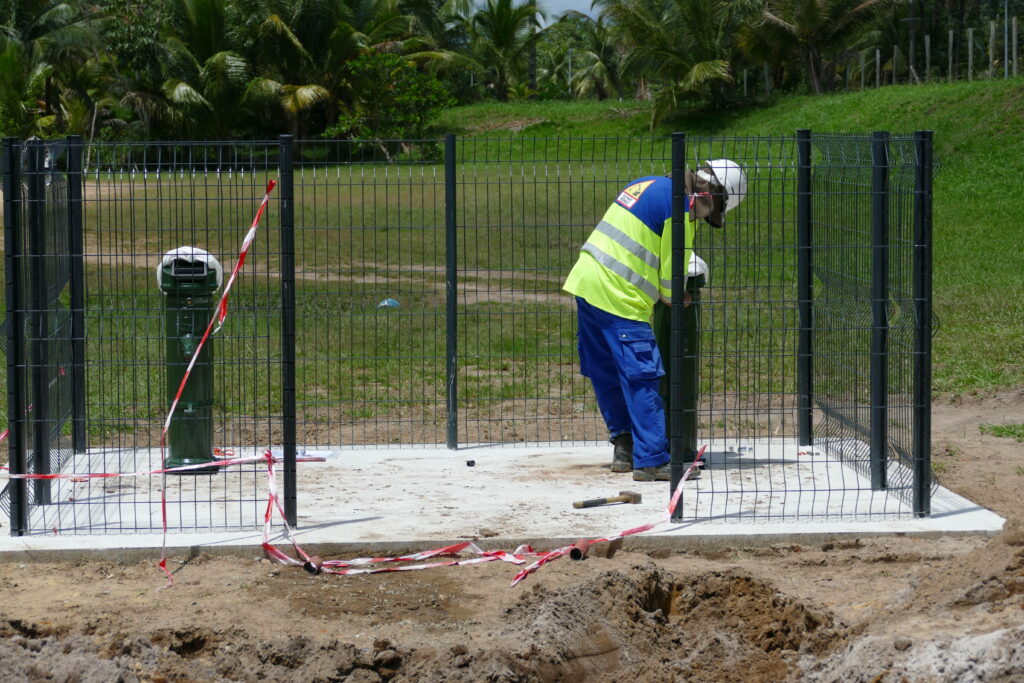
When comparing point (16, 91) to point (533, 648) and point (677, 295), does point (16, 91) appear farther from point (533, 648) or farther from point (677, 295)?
point (533, 648)

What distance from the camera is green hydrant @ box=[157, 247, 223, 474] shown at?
7500mm

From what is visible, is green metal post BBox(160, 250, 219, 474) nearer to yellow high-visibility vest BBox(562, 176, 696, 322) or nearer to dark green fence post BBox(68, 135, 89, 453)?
dark green fence post BBox(68, 135, 89, 453)

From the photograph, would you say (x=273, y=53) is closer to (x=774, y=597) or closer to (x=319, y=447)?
(x=319, y=447)

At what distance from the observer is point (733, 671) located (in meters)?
4.82

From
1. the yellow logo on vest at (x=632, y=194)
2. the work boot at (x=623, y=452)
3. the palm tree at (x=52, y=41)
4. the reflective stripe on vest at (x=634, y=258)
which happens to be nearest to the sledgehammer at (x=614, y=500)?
the work boot at (x=623, y=452)

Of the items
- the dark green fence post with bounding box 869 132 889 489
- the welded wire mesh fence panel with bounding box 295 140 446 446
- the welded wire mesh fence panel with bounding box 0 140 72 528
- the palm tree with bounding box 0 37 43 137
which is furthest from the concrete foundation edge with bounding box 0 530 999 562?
the palm tree with bounding box 0 37 43 137

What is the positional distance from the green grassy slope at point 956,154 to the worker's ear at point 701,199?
1.20 metres

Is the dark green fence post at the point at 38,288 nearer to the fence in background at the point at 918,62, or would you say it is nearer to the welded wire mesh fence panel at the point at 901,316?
the welded wire mesh fence panel at the point at 901,316

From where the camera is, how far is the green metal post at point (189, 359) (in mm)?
7512

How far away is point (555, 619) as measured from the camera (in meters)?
5.02

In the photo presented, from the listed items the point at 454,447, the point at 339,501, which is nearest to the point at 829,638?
the point at 339,501

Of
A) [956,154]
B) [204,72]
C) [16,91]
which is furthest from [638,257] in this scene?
[204,72]

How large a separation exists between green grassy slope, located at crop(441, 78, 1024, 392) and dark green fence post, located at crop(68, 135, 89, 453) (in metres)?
4.68

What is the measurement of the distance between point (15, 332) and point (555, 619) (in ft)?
10.1
